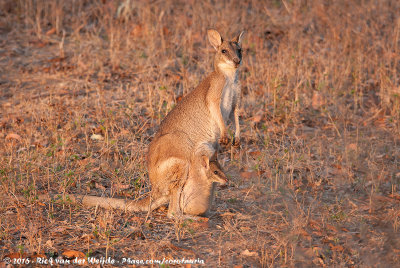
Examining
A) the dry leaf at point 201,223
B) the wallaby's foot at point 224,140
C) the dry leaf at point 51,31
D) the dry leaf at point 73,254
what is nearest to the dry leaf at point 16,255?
the dry leaf at point 73,254

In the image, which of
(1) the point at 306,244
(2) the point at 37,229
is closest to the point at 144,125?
(2) the point at 37,229

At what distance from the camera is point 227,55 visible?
5.59m

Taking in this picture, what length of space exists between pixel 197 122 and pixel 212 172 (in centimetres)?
68

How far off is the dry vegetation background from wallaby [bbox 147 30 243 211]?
0.51 m

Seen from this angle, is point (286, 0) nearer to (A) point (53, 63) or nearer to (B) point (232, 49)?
(A) point (53, 63)

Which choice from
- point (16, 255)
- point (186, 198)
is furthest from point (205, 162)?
point (16, 255)

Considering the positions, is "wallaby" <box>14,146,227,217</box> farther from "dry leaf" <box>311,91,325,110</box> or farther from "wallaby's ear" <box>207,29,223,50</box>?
"dry leaf" <box>311,91,325,110</box>

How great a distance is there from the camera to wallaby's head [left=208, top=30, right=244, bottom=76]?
5559 millimetres

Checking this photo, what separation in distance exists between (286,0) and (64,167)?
7.51m

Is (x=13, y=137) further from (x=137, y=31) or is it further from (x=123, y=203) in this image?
(x=137, y=31)

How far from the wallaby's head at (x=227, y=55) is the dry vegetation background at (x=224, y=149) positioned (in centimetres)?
144

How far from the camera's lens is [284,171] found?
253 inches

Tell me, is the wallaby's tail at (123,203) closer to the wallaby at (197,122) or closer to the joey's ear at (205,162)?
the wallaby at (197,122)

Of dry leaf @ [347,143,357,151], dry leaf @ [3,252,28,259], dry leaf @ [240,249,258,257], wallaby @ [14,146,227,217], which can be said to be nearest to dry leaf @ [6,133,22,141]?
wallaby @ [14,146,227,217]
